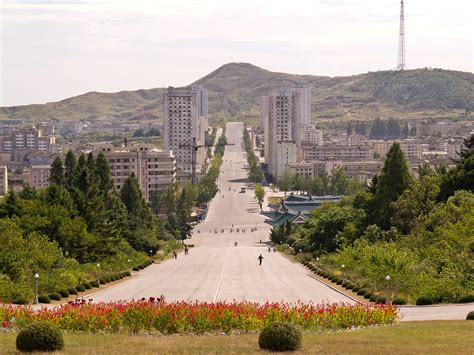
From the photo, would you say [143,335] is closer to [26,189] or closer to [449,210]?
[449,210]

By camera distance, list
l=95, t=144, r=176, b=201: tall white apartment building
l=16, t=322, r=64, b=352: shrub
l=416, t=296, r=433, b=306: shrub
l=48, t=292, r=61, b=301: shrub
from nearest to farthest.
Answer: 1. l=16, t=322, r=64, b=352: shrub
2. l=416, t=296, r=433, b=306: shrub
3. l=48, t=292, r=61, b=301: shrub
4. l=95, t=144, r=176, b=201: tall white apartment building

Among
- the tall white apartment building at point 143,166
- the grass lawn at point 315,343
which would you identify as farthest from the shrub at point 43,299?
the tall white apartment building at point 143,166

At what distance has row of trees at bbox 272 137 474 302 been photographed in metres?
41.2

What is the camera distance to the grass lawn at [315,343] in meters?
22.3

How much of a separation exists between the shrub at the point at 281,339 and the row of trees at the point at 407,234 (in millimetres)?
17043

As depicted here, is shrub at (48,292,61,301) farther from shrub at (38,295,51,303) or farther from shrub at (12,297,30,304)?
shrub at (12,297,30,304)

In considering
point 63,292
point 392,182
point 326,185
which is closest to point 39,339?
point 63,292

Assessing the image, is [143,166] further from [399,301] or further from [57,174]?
[399,301]

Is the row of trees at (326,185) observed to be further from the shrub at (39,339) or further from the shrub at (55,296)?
the shrub at (39,339)

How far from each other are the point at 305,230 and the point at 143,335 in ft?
216

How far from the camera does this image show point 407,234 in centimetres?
6034

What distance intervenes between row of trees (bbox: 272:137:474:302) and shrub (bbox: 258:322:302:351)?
17.0m

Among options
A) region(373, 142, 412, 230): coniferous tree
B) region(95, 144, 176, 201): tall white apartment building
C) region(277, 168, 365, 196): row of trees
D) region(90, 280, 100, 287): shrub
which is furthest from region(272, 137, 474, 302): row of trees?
region(277, 168, 365, 196): row of trees

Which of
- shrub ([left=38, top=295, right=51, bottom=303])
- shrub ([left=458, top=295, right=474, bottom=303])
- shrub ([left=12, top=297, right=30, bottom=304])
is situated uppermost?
shrub ([left=458, top=295, right=474, bottom=303])
